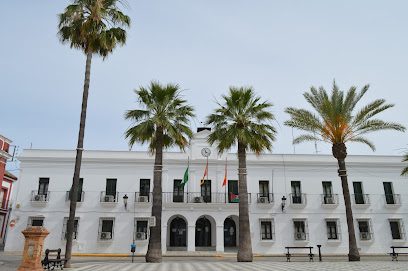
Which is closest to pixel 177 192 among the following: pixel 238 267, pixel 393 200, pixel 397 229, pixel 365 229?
pixel 238 267

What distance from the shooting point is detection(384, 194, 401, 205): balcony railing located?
90.2 feet

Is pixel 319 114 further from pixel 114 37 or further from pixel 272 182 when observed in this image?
pixel 114 37

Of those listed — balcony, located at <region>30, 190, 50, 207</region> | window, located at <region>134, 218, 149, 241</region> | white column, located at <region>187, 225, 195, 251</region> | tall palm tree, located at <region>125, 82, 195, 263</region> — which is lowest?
white column, located at <region>187, 225, 195, 251</region>

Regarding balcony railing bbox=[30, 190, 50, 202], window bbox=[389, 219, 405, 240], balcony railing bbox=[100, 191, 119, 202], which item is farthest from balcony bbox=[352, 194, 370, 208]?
balcony railing bbox=[30, 190, 50, 202]

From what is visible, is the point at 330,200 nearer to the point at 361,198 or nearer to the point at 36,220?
the point at 361,198

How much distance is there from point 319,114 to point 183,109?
334 inches

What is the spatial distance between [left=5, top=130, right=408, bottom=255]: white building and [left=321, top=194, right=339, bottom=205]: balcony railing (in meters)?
0.08

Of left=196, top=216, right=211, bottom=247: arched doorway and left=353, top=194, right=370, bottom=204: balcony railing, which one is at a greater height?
left=353, top=194, right=370, bottom=204: balcony railing

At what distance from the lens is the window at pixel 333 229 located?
87.2 feet

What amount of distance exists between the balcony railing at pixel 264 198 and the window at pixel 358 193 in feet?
23.9

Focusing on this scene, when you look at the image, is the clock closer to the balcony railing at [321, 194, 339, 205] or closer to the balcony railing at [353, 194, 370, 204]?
the balcony railing at [321, 194, 339, 205]

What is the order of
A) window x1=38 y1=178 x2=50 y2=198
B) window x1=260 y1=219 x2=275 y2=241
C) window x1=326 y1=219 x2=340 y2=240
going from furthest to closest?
window x1=326 y1=219 x2=340 y2=240 < window x1=38 y1=178 x2=50 y2=198 < window x1=260 y1=219 x2=275 y2=241

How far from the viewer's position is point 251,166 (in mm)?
27938

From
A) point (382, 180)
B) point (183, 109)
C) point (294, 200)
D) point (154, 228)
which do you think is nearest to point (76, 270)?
point (154, 228)
